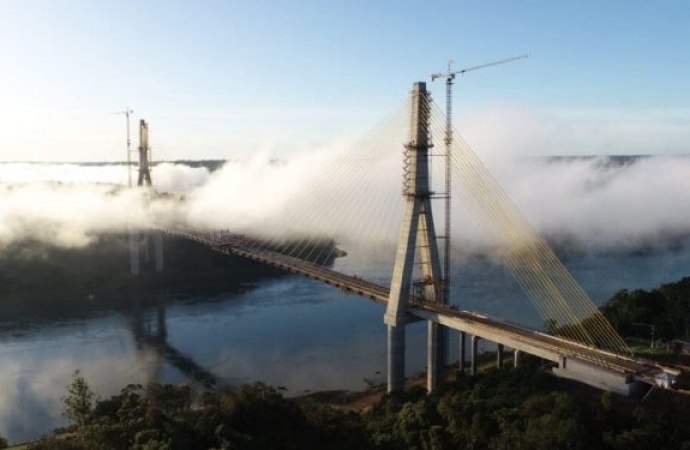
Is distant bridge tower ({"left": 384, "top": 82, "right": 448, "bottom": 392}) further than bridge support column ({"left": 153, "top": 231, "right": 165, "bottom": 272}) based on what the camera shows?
No

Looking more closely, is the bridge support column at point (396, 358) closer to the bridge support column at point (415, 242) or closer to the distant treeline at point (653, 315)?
the bridge support column at point (415, 242)

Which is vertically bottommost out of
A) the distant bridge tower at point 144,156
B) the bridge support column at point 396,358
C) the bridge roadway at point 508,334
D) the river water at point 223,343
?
the river water at point 223,343

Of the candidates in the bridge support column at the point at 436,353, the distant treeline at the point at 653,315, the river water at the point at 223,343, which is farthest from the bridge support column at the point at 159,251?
the distant treeline at the point at 653,315

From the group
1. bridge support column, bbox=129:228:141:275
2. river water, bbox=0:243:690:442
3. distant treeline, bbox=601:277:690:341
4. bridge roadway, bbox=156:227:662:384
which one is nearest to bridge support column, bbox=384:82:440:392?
bridge roadway, bbox=156:227:662:384

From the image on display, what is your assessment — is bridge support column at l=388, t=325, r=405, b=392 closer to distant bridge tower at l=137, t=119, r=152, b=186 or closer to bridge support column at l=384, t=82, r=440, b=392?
bridge support column at l=384, t=82, r=440, b=392

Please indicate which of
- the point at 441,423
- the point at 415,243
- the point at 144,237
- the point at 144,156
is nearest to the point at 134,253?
the point at 144,237

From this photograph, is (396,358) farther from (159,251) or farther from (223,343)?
(159,251)

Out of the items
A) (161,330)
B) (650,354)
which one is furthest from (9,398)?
(650,354)
